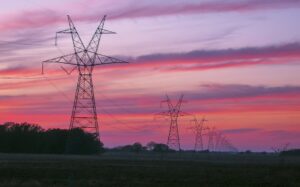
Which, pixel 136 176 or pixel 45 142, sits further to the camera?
pixel 45 142

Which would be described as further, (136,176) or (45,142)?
(45,142)

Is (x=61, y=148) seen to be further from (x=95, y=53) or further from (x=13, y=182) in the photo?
(x=13, y=182)

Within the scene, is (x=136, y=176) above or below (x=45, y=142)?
below

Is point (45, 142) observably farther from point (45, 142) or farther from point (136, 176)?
point (136, 176)

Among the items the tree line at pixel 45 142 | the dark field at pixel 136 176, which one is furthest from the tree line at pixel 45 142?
the dark field at pixel 136 176

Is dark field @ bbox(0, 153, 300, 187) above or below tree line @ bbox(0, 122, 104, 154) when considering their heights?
below

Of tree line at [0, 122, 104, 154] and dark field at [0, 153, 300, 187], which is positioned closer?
dark field at [0, 153, 300, 187]

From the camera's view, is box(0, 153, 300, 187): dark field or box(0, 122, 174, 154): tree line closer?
→ box(0, 153, 300, 187): dark field

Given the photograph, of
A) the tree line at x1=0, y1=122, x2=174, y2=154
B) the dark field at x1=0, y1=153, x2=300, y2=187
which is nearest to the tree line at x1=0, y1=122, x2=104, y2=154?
the tree line at x1=0, y1=122, x2=174, y2=154

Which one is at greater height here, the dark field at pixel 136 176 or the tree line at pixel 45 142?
the tree line at pixel 45 142

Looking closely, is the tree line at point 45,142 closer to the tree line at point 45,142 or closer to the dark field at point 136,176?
the tree line at point 45,142

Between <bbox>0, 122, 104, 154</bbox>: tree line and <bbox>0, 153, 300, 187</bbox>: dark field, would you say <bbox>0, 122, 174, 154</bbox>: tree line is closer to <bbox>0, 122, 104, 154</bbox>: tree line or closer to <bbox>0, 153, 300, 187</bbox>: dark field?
<bbox>0, 122, 104, 154</bbox>: tree line

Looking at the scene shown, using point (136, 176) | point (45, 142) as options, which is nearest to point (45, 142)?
point (45, 142)

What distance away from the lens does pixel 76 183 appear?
157 feet
